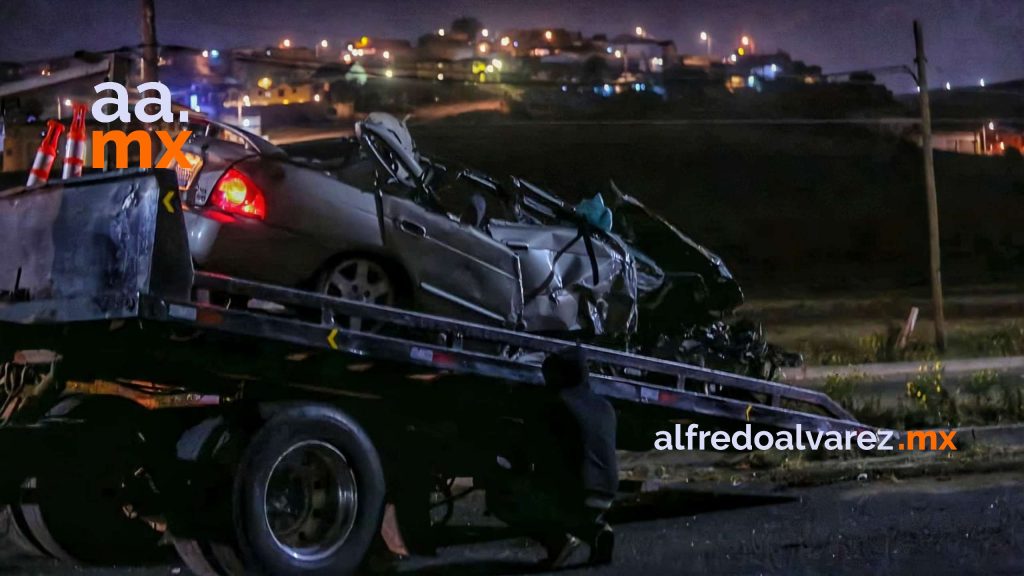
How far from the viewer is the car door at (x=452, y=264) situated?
8.84 meters

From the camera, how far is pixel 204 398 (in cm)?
718

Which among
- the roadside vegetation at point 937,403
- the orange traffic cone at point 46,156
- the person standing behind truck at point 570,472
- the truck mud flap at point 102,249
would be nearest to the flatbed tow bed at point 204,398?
the truck mud flap at point 102,249

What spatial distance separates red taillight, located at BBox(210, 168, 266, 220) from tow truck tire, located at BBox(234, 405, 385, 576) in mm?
1918

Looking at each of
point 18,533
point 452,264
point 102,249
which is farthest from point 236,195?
point 18,533

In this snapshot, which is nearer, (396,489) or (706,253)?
(396,489)

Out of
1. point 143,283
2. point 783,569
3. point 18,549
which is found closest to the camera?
point 143,283

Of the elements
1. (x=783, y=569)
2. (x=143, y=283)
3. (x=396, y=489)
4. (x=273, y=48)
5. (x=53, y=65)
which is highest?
(x=273, y=48)

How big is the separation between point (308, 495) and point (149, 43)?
12.3 m

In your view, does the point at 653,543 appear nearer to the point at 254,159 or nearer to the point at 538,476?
the point at 538,476

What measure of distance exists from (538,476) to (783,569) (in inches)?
61.4

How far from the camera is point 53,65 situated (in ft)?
92.0

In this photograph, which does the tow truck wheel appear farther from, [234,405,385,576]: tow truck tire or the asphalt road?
[234,405,385,576]: tow truck tire

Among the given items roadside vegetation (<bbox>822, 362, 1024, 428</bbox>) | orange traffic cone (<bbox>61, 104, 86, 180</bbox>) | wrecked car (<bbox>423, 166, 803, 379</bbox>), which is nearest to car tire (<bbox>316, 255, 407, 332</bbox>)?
orange traffic cone (<bbox>61, 104, 86, 180</bbox>)

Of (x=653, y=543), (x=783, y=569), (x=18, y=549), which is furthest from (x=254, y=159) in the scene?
(x=783, y=569)
